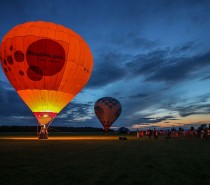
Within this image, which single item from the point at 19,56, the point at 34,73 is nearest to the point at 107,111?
the point at 34,73

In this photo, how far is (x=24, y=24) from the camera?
31.6 m

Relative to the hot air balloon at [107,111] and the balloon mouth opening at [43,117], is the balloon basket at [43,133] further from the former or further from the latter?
the hot air balloon at [107,111]

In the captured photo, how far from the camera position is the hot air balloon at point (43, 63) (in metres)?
29.8

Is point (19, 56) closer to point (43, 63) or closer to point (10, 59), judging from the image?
point (10, 59)

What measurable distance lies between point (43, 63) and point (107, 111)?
35904mm

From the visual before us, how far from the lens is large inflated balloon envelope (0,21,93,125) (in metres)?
29.8

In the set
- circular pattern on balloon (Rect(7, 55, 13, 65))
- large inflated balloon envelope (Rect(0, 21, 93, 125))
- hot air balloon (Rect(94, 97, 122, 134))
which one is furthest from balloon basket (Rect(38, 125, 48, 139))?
hot air balloon (Rect(94, 97, 122, 134))

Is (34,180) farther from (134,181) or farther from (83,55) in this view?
(83,55)

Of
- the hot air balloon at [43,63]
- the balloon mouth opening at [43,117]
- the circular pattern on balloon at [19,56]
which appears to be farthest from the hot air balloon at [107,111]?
the circular pattern on balloon at [19,56]

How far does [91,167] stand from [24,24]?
24.5 meters

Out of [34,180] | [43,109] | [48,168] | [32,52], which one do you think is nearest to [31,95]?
[43,109]

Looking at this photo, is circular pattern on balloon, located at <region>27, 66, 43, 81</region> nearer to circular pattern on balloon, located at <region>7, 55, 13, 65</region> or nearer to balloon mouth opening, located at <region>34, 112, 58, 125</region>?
circular pattern on balloon, located at <region>7, 55, 13, 65</region>

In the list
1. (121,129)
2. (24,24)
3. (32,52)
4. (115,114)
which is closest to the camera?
(32,52)

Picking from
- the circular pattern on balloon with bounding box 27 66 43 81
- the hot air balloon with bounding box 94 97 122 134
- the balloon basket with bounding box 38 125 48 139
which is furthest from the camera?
the hot air balloon with bounding box 94 97 122 134
